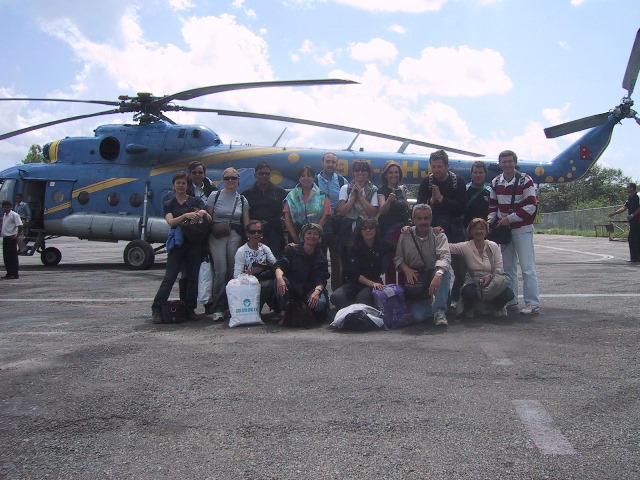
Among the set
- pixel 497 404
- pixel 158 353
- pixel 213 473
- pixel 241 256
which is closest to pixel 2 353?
pixel 158 353

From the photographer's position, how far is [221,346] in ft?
17.9

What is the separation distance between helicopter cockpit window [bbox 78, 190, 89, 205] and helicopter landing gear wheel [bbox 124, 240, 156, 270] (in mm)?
2119

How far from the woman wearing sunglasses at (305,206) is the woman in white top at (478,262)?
1.73 m

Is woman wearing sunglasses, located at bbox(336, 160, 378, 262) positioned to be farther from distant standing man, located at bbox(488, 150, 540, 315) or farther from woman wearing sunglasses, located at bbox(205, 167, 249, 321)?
distant standing man, located at bbox(488, 150, 540, 315)

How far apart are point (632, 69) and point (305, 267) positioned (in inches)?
425

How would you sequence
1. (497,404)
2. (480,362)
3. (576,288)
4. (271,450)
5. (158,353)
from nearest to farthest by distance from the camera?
(271,450) < (497,404) < (480,362) < (158,353) < (576,288)

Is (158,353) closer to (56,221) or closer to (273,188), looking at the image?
(273,188)

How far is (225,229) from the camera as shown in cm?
700

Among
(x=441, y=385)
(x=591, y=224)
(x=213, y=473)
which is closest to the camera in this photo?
(x=213, y=473)

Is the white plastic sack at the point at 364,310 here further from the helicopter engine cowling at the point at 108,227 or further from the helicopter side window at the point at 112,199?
the helicopter side window at the point at 112,199

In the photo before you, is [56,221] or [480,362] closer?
[480,362]

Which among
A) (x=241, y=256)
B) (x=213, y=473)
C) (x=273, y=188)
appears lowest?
(x=213, y=473)

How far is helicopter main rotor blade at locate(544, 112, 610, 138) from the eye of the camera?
12.9m

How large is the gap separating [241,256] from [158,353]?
1.98m
